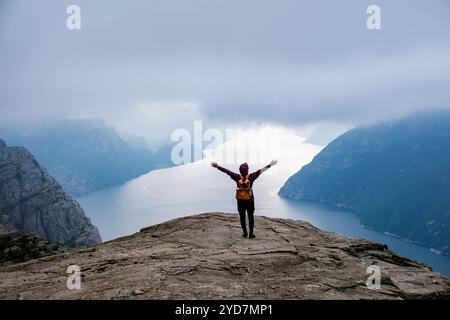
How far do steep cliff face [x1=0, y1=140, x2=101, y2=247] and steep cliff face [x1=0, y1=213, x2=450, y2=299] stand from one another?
140 metres

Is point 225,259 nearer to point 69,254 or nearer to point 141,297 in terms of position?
point 141,297

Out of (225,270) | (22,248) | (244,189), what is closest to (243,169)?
(244,189)

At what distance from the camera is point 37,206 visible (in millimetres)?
170125

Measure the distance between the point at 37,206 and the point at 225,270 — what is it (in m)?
180

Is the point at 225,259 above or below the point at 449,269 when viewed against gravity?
above

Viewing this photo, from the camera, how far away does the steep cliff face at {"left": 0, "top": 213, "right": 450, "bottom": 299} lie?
11250 millimetres

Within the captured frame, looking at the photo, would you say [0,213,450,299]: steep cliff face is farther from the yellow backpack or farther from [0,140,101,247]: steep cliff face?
[0,140,101,247]: steep cliff face

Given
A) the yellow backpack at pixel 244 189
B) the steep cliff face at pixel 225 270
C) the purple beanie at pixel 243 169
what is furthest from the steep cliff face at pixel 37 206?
the purple beanie at pixel 243 169

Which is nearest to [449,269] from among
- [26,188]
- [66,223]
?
[66,223]

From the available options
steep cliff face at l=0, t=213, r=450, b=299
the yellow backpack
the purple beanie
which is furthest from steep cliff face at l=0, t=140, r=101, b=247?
the purple beanie
